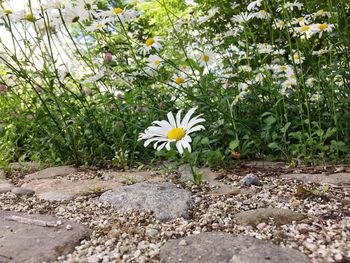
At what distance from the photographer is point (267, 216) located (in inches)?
59.9

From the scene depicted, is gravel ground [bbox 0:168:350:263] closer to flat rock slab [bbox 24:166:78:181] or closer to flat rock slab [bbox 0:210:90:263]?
flat rock slab [bbox 0:210:90:263]

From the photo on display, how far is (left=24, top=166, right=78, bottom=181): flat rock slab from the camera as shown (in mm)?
2672

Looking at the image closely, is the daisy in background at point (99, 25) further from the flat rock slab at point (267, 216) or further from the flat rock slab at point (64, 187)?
the flat rock slab at point (267, 216)

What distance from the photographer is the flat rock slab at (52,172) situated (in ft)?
8.77

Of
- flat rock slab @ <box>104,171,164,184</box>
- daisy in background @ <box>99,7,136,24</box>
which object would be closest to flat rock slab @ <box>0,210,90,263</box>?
flat rock slab @ <box>104,171,164,184</box>

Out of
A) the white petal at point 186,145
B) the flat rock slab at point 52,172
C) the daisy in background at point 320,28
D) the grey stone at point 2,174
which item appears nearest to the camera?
the white petal at point 186,145

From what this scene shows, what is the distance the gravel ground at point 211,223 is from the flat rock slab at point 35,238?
0.04 metres

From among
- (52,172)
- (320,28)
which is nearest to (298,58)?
(320,28)

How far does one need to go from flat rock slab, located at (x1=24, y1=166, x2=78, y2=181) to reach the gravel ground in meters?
0.57

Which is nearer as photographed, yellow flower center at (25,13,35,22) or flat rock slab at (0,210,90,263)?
flat rock slab at (0,210,90,263)

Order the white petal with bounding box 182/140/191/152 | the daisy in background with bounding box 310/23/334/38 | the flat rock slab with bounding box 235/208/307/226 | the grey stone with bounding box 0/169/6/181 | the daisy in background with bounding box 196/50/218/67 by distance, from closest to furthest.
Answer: the flat rock slab with bounding box 235/208/307/226 < the white petal with bounding box 182/140/191/152 < the daisy in background with bounding box 310/23/334/38 < the grey stone with bounding box 0/169/6/181 < the daisy in background with bounding box 196/50/218/67

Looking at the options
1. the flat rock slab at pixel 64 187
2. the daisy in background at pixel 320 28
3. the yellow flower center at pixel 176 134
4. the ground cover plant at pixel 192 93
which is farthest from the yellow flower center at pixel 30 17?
the daisy in background at pixel 320 28

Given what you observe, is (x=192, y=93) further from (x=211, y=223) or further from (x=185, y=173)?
(x=211, y=223)

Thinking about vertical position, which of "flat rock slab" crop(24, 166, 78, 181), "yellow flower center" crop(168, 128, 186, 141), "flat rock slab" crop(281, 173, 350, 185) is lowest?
"flat rock slab" crop(281, 173, 350, 185)
